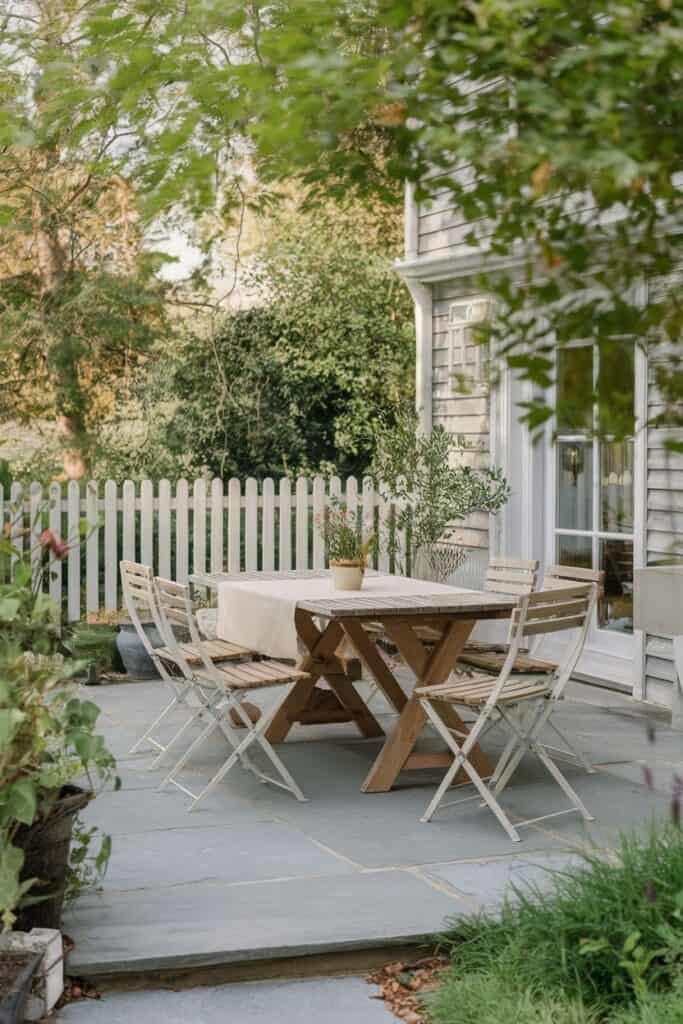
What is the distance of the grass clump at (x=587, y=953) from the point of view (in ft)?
12.1

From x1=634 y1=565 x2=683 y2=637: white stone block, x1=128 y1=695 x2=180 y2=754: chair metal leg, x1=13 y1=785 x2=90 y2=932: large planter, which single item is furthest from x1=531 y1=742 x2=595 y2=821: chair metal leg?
x1=13 y1=785 x2=90 y2=932: large planter

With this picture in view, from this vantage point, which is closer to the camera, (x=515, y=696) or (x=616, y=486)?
(x=515, y=696)

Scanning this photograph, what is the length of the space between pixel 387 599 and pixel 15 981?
310cm

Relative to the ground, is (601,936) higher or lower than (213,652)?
lower

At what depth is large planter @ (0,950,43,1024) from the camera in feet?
12.1

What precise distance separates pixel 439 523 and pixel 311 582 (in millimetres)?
2843

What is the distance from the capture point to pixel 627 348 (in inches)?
97.3

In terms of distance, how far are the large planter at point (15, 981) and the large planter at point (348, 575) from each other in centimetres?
336

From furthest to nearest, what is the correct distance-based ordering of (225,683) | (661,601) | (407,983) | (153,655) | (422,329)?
(422,329)
(153,655)
(661,601)
(225,683)
(407,983)

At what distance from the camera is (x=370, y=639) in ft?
23.3

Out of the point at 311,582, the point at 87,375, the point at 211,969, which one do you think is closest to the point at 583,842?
the point at 211,969

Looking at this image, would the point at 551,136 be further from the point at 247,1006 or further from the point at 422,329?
the point at 422,329

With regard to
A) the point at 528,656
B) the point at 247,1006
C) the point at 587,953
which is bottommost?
the point at 247,1006

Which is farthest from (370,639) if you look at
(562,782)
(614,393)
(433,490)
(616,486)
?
(614,393)
